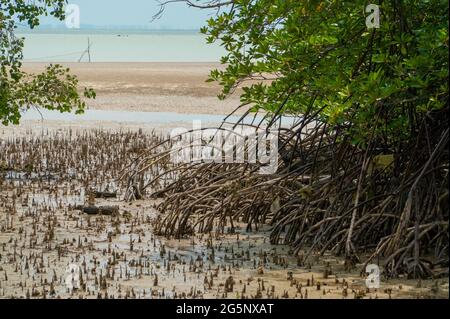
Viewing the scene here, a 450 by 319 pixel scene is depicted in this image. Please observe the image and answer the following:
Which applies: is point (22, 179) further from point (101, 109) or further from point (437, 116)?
point (101, 109)

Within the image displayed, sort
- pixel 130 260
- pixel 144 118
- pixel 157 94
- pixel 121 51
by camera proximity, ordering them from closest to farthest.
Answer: pixel 130 260 < pixel 144 118 < pixel 157 94 < pixel 121 51

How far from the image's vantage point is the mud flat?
22.4 ft

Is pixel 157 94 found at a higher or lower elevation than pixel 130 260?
higher

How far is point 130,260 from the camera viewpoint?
26.3ft

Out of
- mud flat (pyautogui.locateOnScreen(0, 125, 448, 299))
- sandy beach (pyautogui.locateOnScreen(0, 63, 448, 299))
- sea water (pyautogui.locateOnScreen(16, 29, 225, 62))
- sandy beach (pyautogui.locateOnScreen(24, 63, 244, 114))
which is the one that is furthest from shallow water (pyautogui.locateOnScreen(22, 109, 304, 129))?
sea water (pyautogui.locateOnScreen(16, 29, 225, 62))

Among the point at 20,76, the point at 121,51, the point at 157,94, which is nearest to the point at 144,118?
the point at 157,94

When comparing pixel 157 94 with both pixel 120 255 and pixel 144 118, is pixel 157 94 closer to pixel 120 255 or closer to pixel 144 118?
pixel 144 118

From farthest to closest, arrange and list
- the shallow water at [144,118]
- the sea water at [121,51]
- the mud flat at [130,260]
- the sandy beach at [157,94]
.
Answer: the sea water at [121,51] → the sandy beach at [157,94] → the shallow water at [144,118] → the mud flat at [130,260]

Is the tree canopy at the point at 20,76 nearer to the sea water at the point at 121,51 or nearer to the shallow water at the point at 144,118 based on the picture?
the shallow water at the point at 144,118

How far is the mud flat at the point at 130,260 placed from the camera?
22.4 ft

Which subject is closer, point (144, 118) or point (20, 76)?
point (20, 76)

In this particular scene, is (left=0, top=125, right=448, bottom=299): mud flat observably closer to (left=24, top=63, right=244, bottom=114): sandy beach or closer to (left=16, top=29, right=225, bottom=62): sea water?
(left=24, top=63, right=244, bottom=114): sandy beach

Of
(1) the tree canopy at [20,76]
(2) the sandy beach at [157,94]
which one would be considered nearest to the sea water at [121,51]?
(2) the sandy beach at [157,94]
